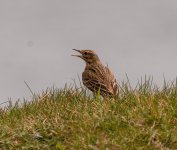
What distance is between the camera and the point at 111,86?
14.8 meters

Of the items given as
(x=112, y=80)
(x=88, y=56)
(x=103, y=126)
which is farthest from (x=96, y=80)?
(x=103, y=126)

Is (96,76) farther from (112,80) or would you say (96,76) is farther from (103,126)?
(103,126)

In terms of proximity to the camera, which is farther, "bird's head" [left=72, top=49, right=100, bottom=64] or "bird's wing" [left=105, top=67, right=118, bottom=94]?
"bird's head" [left=72, top=49, right=100, bottom=64]

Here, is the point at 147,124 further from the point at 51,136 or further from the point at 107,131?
the point at 51,136

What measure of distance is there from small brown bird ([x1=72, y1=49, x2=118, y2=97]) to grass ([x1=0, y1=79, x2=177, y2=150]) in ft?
9.71

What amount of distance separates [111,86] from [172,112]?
16.0ft

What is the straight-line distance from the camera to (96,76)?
15672mm

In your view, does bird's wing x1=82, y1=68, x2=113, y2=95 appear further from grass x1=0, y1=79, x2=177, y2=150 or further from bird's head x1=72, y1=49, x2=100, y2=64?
grass x1=0, y1=79, x2=177, y2=150

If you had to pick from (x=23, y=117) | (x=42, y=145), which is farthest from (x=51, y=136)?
(x=23, y=117)

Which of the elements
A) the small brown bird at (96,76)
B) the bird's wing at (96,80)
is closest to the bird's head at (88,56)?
the small brown bird at (96,76)

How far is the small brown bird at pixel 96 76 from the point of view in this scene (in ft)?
48.4

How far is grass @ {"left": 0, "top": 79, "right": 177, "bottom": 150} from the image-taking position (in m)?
9.29

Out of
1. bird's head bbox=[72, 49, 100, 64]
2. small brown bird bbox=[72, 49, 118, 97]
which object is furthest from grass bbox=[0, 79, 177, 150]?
bird's head bbox=[72, 49, 100, 64]

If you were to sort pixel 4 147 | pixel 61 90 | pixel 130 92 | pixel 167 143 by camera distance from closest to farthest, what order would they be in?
pixel 167 143 → pixel 4 147 → pixel 130 92 → pixel 61 90
